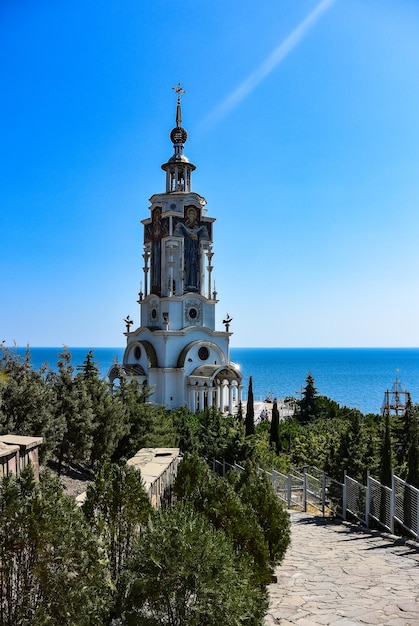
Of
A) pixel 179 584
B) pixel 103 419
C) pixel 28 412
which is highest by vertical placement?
pixel 28 412

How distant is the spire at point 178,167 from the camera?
38.1 m

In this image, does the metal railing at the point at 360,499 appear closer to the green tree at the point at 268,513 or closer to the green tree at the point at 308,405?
the green tree at the point at 268,513

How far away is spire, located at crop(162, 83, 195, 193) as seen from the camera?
125 ft

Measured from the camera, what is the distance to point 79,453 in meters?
13.1

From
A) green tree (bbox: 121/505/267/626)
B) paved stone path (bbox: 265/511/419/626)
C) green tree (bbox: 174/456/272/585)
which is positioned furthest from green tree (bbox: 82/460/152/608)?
paved stone path (bbox: 265/511/419/626)

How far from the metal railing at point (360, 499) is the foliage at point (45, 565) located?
5636 mm

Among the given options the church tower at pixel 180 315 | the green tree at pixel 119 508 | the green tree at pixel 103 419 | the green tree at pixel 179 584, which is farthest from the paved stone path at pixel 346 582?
the church tower at pixel 180 315

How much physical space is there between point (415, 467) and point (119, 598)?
972 centimetres

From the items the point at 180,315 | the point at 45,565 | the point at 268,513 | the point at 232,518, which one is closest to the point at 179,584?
the point at 45,565

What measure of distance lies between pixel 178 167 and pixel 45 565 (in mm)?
36614

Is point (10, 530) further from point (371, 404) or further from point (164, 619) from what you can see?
point (371, 404)

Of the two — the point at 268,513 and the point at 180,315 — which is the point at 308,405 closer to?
the point at 180,315

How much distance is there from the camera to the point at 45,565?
11.7ft

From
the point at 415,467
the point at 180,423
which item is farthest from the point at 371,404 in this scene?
the point at 415,467
